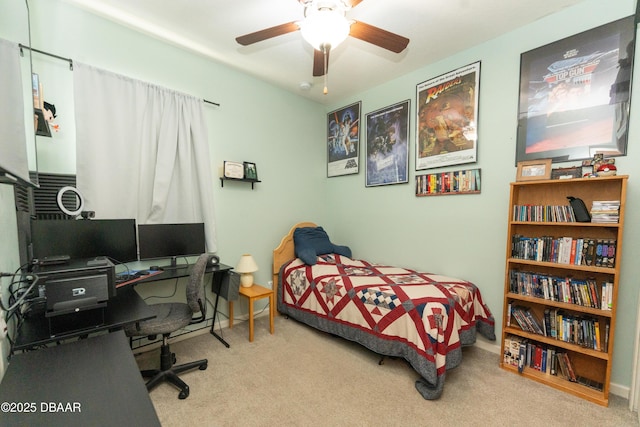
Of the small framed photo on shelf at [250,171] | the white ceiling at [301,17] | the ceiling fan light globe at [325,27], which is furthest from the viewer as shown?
the small framed photo on shelf at [250,171]

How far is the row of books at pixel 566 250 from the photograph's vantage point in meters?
1.79

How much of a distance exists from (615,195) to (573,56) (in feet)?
3.59

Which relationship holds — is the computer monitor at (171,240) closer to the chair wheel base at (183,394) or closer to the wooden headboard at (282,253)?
the wooden headboard at (282,253)

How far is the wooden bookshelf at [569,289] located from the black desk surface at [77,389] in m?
2.50

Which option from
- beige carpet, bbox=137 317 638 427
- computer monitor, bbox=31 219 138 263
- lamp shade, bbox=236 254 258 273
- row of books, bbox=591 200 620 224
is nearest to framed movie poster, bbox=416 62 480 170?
row of books, bbox=591 200 620 224

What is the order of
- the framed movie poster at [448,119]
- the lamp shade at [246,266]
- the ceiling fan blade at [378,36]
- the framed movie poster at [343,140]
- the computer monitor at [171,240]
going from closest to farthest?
the ceiling fan blade at [378,36] < the computer monitor at [171,240] < the framed movie poster at [448,119] < the lamp shade at [246,266] < the framed movie poster at [343,140]

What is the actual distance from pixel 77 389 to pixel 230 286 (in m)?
1.76

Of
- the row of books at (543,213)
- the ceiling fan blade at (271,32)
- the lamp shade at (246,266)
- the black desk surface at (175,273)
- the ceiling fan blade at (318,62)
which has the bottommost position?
the lamp shade at (246,266)

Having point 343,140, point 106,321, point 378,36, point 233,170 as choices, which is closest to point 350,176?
point 343,140

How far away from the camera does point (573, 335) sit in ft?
6.29

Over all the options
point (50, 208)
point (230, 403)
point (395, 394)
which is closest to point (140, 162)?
point (50, 208)

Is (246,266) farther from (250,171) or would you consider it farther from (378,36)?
(378,36)

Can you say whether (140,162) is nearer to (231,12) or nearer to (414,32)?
(231,12)

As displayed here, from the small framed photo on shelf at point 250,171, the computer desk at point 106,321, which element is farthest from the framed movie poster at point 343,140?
the computer desk at point 106,321
